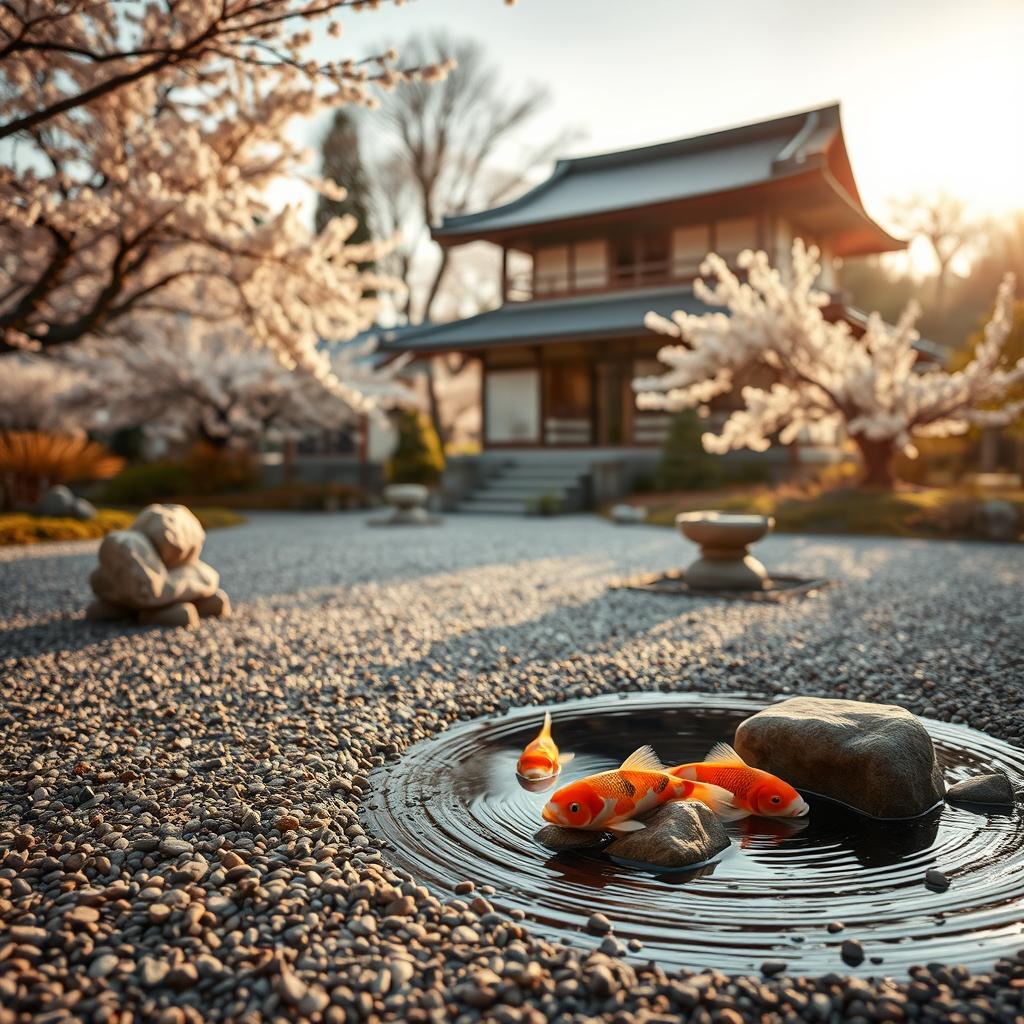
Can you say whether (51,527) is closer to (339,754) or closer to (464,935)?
(339,754)

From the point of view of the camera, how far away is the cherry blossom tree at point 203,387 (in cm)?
1834

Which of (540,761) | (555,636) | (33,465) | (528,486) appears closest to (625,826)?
(540,761)

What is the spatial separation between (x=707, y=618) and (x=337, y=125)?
29.5 m

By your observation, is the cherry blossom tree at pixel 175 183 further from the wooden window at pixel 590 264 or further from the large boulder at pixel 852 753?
the wooden window at pixel 590 264

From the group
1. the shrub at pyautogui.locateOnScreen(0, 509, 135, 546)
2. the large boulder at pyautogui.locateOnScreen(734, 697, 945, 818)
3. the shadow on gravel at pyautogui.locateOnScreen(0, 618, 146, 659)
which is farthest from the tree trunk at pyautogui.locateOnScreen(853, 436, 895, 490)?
the shrub at pyautogui.locateOnScreen(0, 509, 135, 546)

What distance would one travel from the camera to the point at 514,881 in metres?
2.60

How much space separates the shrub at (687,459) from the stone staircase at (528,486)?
1914mm

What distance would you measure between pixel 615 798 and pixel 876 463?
1242 cm

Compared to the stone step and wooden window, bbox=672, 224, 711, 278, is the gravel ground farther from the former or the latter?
wooden window, bbox=672, 224, 711, 278

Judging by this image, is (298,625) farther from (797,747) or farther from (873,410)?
(873,410)

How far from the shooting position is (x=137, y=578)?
6270 millimetres

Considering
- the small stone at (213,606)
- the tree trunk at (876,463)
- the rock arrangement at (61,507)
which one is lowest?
the small stone at (213,606)

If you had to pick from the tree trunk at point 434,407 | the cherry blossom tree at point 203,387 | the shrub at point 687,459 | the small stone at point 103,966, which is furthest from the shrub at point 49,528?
the tree trunk at point 434,407

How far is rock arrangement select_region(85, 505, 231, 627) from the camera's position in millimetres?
6324
